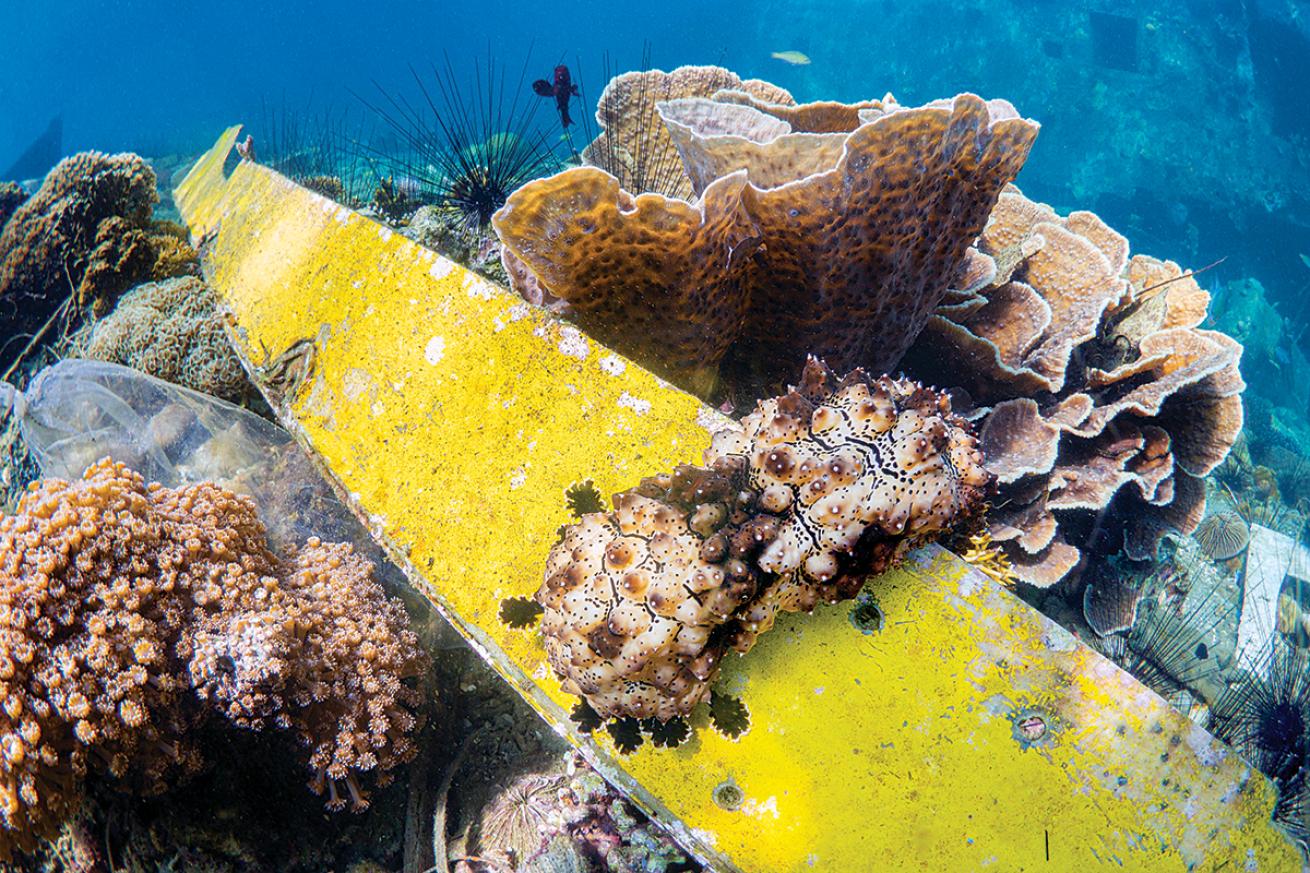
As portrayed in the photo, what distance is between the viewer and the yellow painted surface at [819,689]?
184cm

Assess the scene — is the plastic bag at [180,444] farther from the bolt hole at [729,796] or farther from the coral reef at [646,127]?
the coral reef at [646,127]

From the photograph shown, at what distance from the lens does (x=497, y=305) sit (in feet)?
8.59

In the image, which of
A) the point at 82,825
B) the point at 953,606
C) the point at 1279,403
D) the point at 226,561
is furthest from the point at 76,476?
the point at 1279,403

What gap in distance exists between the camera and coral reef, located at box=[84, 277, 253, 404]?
3953mm

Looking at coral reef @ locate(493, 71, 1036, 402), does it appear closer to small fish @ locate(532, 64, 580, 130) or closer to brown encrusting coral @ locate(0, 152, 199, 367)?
small fish @ locate(532, 64, 580, 130)

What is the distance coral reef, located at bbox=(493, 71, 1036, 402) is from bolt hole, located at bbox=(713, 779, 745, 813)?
64.0 inches

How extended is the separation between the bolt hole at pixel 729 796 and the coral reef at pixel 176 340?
3.74m

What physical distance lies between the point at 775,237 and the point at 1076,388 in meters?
2.56

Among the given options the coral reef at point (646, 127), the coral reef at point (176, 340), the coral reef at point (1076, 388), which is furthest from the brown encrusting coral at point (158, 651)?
the coral reef at point (1076, 388)

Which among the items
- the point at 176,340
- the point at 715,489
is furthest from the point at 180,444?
the point at 715,489

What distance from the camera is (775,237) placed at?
246 cm

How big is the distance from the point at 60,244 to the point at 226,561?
16.3ft

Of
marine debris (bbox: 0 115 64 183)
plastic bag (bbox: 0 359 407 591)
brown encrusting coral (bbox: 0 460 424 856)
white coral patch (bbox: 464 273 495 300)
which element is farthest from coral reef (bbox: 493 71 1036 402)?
marine debris (bbox: 0 115 64 183)

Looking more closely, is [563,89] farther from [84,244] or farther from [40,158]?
[40,158]
